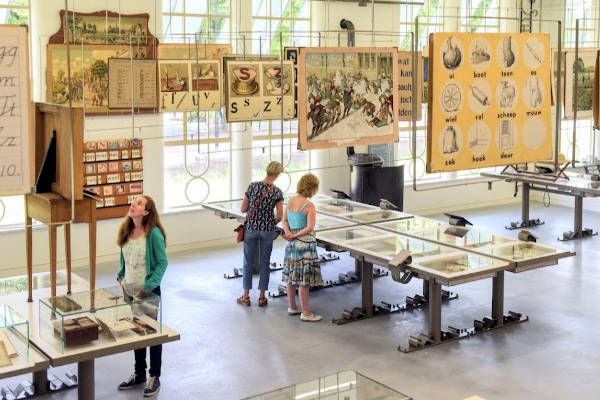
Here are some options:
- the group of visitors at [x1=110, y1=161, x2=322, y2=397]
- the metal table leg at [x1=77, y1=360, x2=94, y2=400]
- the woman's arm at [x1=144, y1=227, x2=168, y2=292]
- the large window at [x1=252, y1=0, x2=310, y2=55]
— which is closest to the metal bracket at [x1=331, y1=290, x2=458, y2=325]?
the group of visitors at [x1=110, y1=161, x2=322, y2=397]

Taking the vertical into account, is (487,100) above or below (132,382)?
above

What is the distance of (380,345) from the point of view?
9.74m

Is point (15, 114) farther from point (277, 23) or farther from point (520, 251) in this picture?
point (277, 23)

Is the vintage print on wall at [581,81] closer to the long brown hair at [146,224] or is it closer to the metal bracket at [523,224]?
the long brown hair at [146,224]

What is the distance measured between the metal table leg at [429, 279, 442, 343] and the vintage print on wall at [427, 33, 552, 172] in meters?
Result: 3.62

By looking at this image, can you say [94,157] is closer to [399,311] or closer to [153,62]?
[153,62]

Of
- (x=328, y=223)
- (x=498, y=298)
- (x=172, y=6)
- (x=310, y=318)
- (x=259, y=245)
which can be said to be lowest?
(x=310, y=318)

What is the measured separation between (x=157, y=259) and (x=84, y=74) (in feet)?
17.4

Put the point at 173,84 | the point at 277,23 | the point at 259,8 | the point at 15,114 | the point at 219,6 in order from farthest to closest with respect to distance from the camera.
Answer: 1. the point at 277,23
2. the point at 259,8
3. the point at 219,6
4. the point at 173,84
5. the point at 15,114

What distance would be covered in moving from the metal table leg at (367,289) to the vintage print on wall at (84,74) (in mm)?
4674

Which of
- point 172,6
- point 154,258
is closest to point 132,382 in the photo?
point 154,258

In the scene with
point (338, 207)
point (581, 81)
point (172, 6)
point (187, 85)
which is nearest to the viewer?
point (581, 81)

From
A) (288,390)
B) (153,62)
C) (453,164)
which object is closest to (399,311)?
(153,62)

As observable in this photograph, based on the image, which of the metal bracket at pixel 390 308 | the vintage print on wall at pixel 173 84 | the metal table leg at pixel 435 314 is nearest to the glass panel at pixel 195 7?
the vintage print on wall at pixel 173 84
